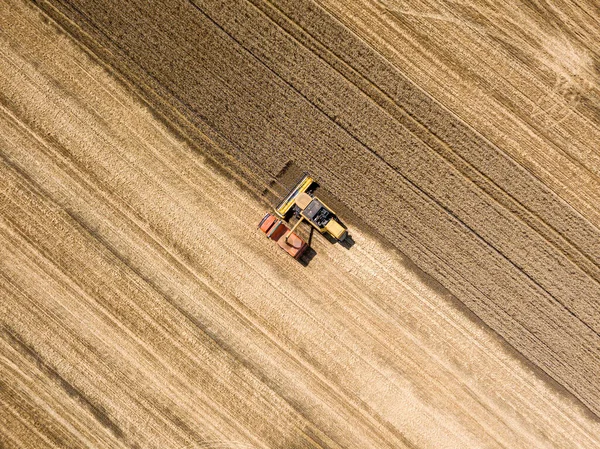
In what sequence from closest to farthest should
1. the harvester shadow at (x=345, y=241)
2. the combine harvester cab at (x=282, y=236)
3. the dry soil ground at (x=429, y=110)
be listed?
1. the combine harvester cab at (x=282, y=236)
2. the dry soil ground at (x=429, y=110)
3. the harvester shadow at (x=345, y=241)

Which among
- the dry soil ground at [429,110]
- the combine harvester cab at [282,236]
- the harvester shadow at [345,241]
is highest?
the dry soil ground at [429,110]

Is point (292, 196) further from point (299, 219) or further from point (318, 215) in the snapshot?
point (318, 215)

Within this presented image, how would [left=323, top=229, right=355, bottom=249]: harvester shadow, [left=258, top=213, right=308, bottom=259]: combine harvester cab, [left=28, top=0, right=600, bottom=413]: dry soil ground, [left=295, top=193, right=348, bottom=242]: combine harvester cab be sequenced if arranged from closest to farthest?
[left=295, top=193, right=348, bottom=242]: combine harvester cab
[left=258, top=213, right=308, bottom=259]: combine harvester cab
[left=28, top=0, right=600, bottom=413]: dry soil ground
[left=323, top=229, right=355, bottom=249]: harvester shadow

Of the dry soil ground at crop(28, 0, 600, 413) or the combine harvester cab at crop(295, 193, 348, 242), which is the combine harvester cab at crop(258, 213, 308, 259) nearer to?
the combine harvester cab at crop(295, 193, 348, 242)

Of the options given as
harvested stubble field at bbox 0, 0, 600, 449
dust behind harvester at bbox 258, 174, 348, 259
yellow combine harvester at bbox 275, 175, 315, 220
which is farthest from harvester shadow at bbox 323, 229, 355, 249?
yellow combine harvester at bbox 275, 175, 315, 220

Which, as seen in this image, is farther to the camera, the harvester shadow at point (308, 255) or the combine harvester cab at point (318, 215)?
the harvester shadow at point (308, 255)

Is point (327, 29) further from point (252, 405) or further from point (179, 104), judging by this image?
point (252, 405)

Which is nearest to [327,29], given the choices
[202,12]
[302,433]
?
[202,12]

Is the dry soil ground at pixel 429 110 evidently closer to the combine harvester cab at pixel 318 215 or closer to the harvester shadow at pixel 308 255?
the combine harvester cab at pixel 318 215

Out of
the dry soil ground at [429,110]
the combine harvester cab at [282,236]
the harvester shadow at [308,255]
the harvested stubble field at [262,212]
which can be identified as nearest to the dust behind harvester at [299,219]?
the combine harvester cab at [282,236]
